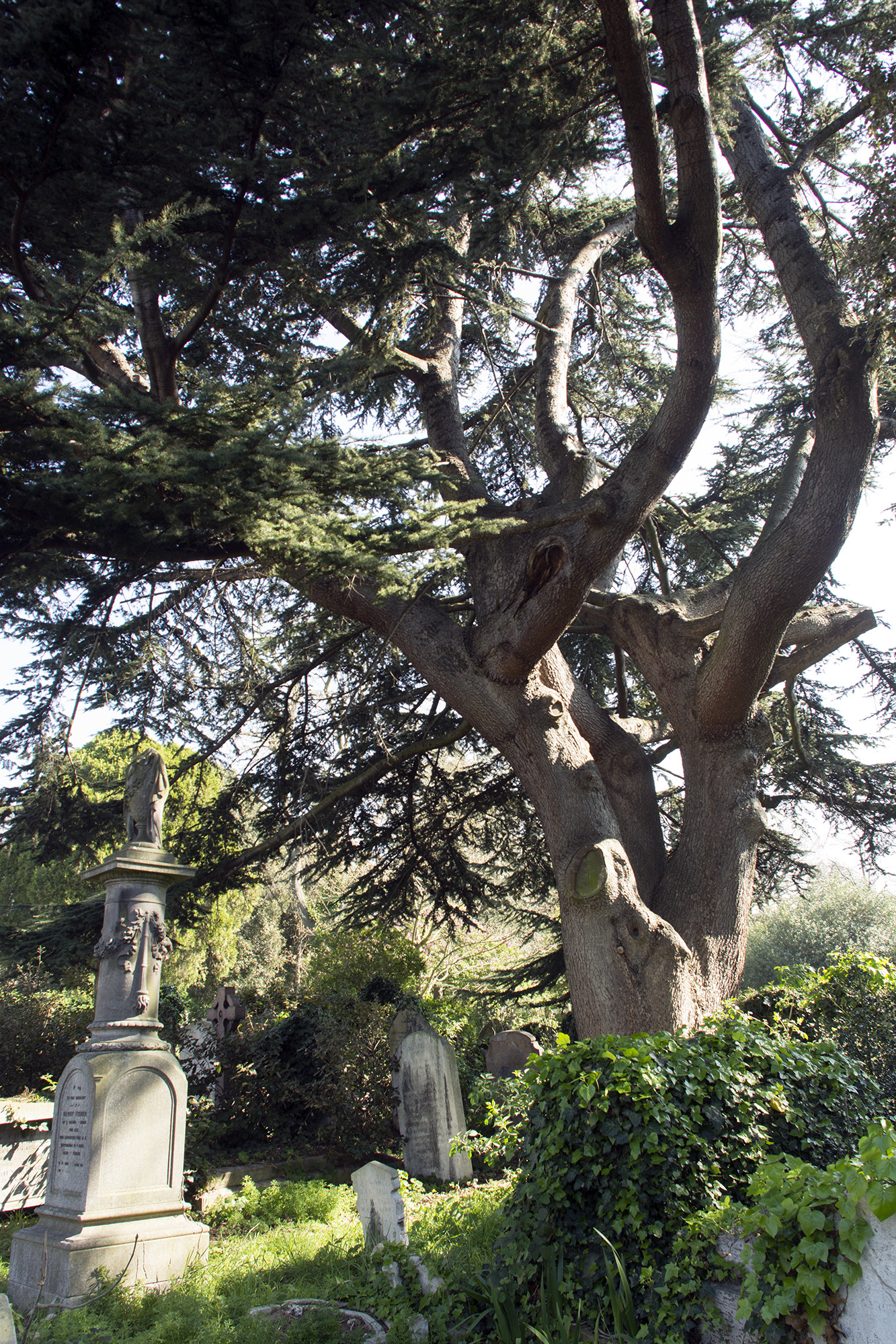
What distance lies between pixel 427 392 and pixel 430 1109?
23.0ft

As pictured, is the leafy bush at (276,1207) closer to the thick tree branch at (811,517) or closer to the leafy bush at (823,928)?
the thick tree branch at (811,517)

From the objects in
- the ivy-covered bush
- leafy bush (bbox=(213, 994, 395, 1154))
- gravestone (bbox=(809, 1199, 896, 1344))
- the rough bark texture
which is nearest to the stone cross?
leafy bush (bbox=(213, 994, 395, 1154))

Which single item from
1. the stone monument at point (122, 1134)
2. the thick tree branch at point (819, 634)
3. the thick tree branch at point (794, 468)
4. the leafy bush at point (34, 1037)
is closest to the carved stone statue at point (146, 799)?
the stone monument at point (122, 1134)

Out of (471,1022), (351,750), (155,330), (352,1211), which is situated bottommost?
(352,1211)

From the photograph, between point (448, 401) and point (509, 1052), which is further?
point (509, 1052)

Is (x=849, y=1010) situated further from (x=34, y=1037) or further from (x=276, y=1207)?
(x=34, y=1037)

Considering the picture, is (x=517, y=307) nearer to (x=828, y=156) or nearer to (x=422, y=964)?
(x=828, y=156)

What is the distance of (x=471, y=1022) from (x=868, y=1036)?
5851 mm

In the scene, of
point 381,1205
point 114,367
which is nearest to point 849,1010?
point 381,1205

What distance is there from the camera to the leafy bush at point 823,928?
23.5m

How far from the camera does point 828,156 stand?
305 inches

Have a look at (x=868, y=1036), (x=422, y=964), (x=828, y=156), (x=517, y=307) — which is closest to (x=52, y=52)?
(x=517, y=307)

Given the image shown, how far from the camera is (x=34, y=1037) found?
9602mm

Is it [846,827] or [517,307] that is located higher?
[517,307]
